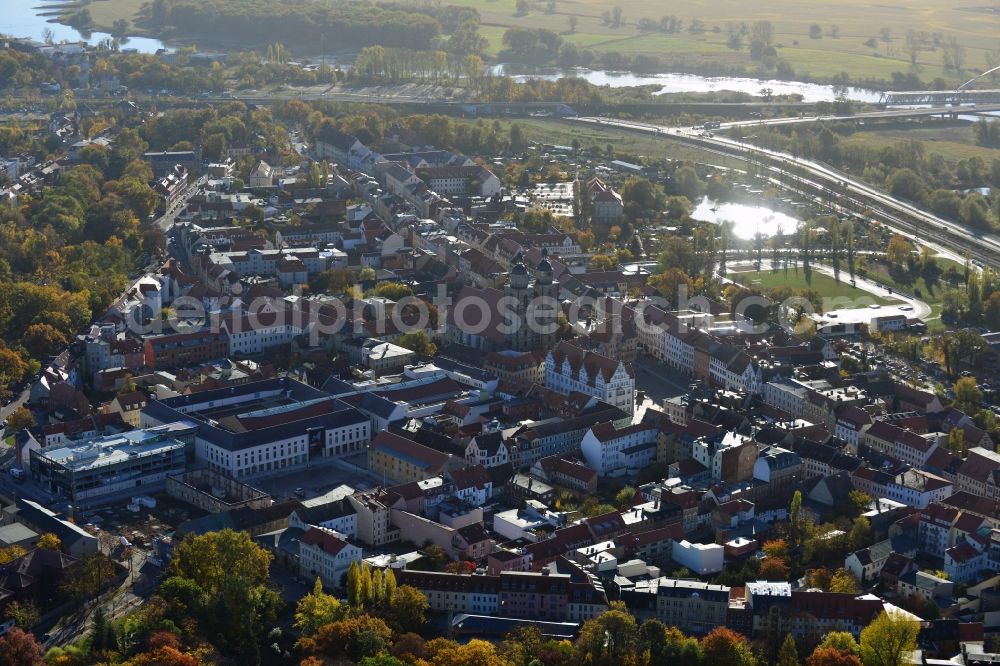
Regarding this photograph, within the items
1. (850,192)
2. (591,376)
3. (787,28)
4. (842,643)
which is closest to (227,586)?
(842,643)

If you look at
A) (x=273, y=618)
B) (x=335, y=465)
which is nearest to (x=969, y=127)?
(x=335, y=465)

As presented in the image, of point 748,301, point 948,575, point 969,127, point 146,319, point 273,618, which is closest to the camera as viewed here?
point 273,618

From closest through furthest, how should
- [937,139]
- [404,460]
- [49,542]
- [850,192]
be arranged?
[49,542] < [404,460] < [850,192] < [937,139]

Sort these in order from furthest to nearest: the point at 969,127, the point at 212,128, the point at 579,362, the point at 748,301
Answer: the point at 969,127, the point at 212,128, the point at 748,301, the point at 579,362

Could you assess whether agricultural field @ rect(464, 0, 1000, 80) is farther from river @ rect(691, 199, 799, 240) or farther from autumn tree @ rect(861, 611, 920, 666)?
autumn tree @ rect(861, 611, 920, 666)

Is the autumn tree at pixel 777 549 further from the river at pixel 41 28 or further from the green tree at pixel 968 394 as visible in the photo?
the river at pixel 41 28

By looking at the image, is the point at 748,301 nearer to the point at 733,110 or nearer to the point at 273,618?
the point at 273,618

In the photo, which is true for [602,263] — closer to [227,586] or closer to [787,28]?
[227,586]
